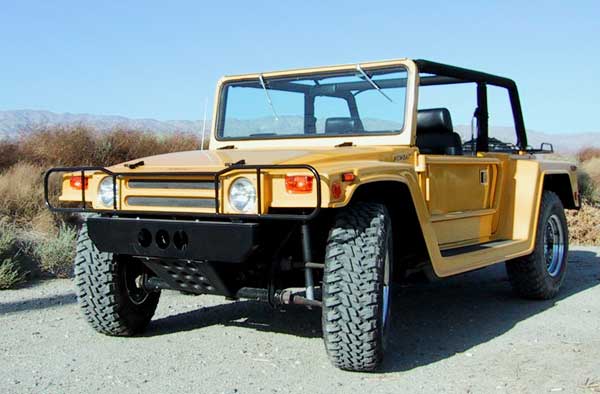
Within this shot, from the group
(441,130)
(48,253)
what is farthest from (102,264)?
(48,253)

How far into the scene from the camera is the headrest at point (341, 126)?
5.52 metres

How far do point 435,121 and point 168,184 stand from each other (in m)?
2.50

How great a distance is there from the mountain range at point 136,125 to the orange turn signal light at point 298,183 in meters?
2.02

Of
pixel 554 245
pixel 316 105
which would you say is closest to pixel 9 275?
pixel 316 105

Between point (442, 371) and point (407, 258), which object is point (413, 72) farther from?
point (442, 371)

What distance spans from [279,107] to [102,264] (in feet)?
6.18

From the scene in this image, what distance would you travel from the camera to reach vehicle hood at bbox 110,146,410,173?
171 inches

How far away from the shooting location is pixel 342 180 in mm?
4020

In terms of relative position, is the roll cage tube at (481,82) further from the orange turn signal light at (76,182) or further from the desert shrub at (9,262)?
the desert shrub at (9,262)

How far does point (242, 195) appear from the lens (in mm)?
4109

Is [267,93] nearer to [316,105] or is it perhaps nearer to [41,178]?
[316,105]

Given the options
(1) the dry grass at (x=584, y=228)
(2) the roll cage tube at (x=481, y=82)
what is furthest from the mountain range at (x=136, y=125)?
(1) the dry grass at (x=584, y=228)

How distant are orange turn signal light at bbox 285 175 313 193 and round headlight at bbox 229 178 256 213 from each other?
0.21m

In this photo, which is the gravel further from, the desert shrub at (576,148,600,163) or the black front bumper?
the desert shrub at (576,148,600,163)
